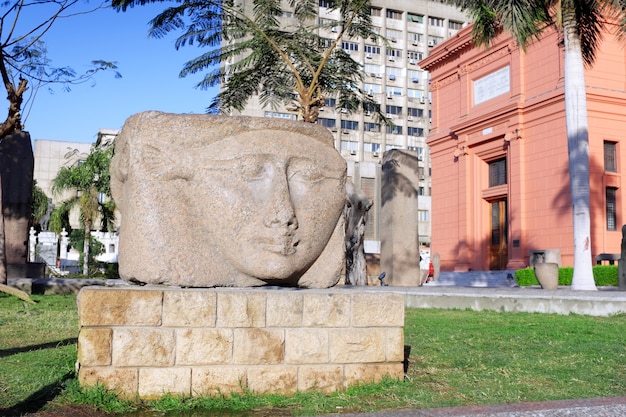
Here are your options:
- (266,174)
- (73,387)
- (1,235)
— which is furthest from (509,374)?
(1,235)

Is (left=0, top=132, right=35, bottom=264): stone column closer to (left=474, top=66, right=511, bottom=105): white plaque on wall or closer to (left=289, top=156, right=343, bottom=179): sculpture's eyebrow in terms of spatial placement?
(left=289, top=156, right=343, bottom=179): sculpture's eyebrow

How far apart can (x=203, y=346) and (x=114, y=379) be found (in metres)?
0.59

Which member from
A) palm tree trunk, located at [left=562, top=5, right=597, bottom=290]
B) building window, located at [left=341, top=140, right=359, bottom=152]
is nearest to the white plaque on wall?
palm tree trunk, located at [left=562, top=5, right=597, bottom=290]

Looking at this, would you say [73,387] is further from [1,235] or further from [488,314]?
[1,235]

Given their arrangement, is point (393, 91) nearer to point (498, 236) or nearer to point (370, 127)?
point (370, 127)

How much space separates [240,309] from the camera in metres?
4.20

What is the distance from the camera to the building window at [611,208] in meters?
22.6

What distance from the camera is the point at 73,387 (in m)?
4.06

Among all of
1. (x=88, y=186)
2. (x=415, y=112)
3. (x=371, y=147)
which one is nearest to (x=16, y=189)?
(x=88, y=186)

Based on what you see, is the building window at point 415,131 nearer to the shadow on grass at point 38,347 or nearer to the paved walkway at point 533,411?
the shadow on grass at point 38,347

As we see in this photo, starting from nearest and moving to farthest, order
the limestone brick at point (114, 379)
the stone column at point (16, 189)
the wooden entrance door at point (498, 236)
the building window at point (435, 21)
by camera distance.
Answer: the limestone brick at point (114, 379)
the stone column at point (16, 189)
the wooden entrance door at point (498, 236)
the building window at point (435, 21)

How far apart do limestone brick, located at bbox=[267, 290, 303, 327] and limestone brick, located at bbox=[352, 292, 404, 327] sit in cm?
41

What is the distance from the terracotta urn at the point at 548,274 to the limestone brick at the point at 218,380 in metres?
13.3

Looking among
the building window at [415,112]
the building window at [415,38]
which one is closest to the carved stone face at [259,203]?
the building window at [415,112]
